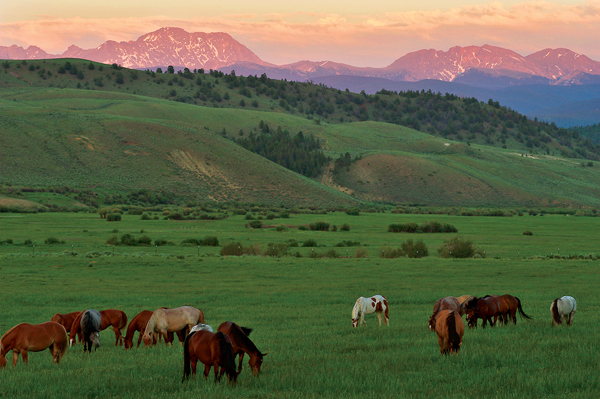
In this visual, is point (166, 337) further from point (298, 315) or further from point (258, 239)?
point (258, 239)

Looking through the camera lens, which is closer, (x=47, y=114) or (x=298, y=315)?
(x=298, y=315)

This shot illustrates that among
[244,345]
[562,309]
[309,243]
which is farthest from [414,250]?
[244,345]

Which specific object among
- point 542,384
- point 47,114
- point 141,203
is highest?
point 47,114

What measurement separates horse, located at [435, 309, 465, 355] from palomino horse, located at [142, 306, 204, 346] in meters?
5.67

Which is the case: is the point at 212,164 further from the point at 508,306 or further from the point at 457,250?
the point at 508,306

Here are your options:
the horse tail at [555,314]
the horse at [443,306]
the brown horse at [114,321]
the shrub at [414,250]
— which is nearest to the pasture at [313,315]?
the horse tail at [555,314]

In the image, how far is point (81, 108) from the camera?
6476 inches

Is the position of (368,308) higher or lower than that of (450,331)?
lower

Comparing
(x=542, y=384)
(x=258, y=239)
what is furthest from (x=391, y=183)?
(x=542, y=384)

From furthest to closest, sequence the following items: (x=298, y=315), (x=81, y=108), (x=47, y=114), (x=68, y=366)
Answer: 1. (x=81, y=108)
2. (x=47, y=114)
3. (x=298, y=315)
4. (x=68, y=366)

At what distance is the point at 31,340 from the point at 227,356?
4486 mm

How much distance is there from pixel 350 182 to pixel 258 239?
323 feet

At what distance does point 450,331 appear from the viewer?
41.7 feet

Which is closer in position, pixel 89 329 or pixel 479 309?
pixel 89 329
